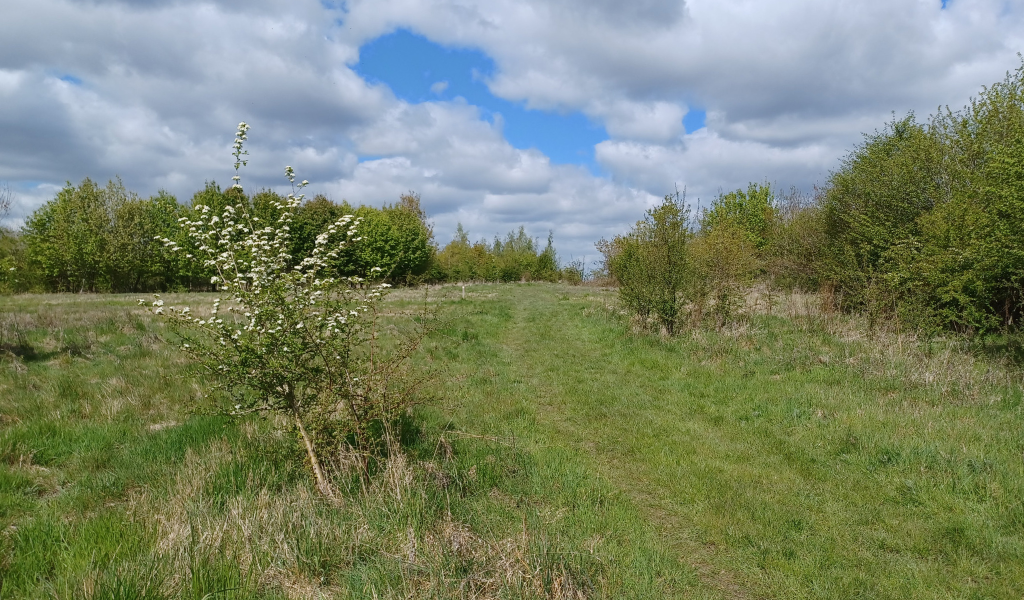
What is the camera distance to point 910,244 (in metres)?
15.0

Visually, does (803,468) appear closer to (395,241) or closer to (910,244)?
(910,244)

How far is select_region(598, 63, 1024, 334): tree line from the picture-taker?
11.6 m

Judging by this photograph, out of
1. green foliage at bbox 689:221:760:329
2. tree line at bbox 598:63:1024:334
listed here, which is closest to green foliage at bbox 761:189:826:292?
tree line at bbox 598:63:1024:334

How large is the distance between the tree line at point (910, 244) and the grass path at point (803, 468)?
132 inches

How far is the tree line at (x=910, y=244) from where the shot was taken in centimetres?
1164

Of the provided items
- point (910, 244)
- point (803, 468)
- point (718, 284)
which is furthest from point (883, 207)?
point (803, 468)

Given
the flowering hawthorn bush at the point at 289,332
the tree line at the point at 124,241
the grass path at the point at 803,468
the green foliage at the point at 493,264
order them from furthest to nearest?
the green foliage at the point at 493,264 → the tree line at the point at 124,241 → the flowering hawthorn bush at the point at 289,332 → the grass path at the point at 803,468

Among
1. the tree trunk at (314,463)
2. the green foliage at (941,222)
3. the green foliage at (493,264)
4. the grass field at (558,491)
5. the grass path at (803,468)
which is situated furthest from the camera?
the green foliage at (493,264)

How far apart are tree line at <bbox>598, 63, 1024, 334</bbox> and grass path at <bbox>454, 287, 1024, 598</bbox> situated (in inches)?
132

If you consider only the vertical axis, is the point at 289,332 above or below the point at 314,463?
above

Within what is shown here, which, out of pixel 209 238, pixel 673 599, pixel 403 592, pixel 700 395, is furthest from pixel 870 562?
pixel 209 238

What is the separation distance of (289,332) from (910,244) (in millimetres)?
16904

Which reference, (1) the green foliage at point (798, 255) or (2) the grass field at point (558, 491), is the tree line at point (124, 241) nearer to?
(1) the green foliage at point (798, 255)

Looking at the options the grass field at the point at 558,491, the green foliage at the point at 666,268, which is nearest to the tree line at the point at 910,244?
the green foliage at the point at 666,268
